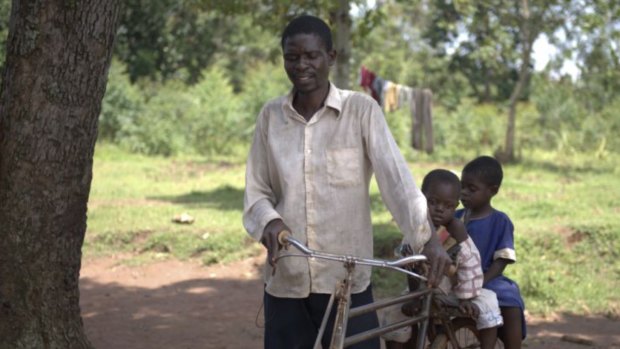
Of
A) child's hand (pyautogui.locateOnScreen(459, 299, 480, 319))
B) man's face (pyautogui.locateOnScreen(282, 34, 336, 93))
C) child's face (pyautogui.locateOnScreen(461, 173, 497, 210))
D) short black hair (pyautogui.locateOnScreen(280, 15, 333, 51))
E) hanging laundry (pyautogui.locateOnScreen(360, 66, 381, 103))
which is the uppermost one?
hanging laundry (pyautogui.locateOnScreen(360, 66, 381, 103))

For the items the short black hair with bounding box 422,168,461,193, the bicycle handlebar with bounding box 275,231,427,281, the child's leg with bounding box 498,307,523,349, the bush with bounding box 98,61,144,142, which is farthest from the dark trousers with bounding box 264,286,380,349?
the bush with bounding box 98,61,144,142

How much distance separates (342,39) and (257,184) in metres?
7.45

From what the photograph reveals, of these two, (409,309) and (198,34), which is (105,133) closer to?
(198,34)

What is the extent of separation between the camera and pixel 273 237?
2.74 m

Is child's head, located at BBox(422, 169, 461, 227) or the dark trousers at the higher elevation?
child's head, located at BBox(422, 169, 461, 227)

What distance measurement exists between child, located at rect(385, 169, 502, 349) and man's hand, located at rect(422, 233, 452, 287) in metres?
0.42

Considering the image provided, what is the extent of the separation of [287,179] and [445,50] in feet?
91.6

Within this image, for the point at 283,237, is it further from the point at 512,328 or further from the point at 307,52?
the point at 512,328

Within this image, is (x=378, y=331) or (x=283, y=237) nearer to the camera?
(x=283, y=237)

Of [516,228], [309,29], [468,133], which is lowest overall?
[516,228]

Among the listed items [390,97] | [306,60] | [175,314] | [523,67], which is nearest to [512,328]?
[306,60]

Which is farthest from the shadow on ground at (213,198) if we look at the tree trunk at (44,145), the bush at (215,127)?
the tree trunk at (44,145)

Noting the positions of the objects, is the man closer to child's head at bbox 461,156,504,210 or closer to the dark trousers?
the dark trousers

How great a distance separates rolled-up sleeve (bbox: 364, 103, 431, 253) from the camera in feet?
9.04
